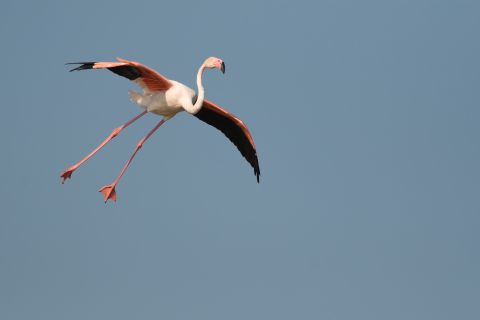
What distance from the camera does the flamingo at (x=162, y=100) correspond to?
1931cm

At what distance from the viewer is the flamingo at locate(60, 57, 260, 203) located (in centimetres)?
1931

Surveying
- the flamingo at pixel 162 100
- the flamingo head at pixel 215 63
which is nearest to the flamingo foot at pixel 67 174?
the flamingo at pixel 162 100

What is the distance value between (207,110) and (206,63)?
2.12 metres

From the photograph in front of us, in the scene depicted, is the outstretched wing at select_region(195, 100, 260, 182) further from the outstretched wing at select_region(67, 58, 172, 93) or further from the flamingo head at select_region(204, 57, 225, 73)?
the flamingo head at select_region(204, 57, 225, 73)

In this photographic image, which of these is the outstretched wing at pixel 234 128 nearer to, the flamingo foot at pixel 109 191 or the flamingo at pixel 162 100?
the flamingo at pixel 162 100

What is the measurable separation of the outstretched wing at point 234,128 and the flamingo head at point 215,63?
1.79 metres

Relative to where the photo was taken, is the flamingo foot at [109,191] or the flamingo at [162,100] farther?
the flamingo foot at [109,191]

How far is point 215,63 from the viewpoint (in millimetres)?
19219

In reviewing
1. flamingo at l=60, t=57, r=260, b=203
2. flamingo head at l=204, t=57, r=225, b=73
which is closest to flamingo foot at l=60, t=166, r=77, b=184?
Answer: flamingo at l=60, t=57, r=260, b=203

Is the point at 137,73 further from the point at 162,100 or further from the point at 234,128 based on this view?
the point at 234,128

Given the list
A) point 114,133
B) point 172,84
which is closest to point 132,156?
point 114,133

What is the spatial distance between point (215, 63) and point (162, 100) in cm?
129

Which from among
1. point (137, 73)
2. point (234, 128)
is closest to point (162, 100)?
point (137, 73)

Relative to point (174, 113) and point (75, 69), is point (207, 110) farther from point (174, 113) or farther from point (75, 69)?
point (75, 69)
